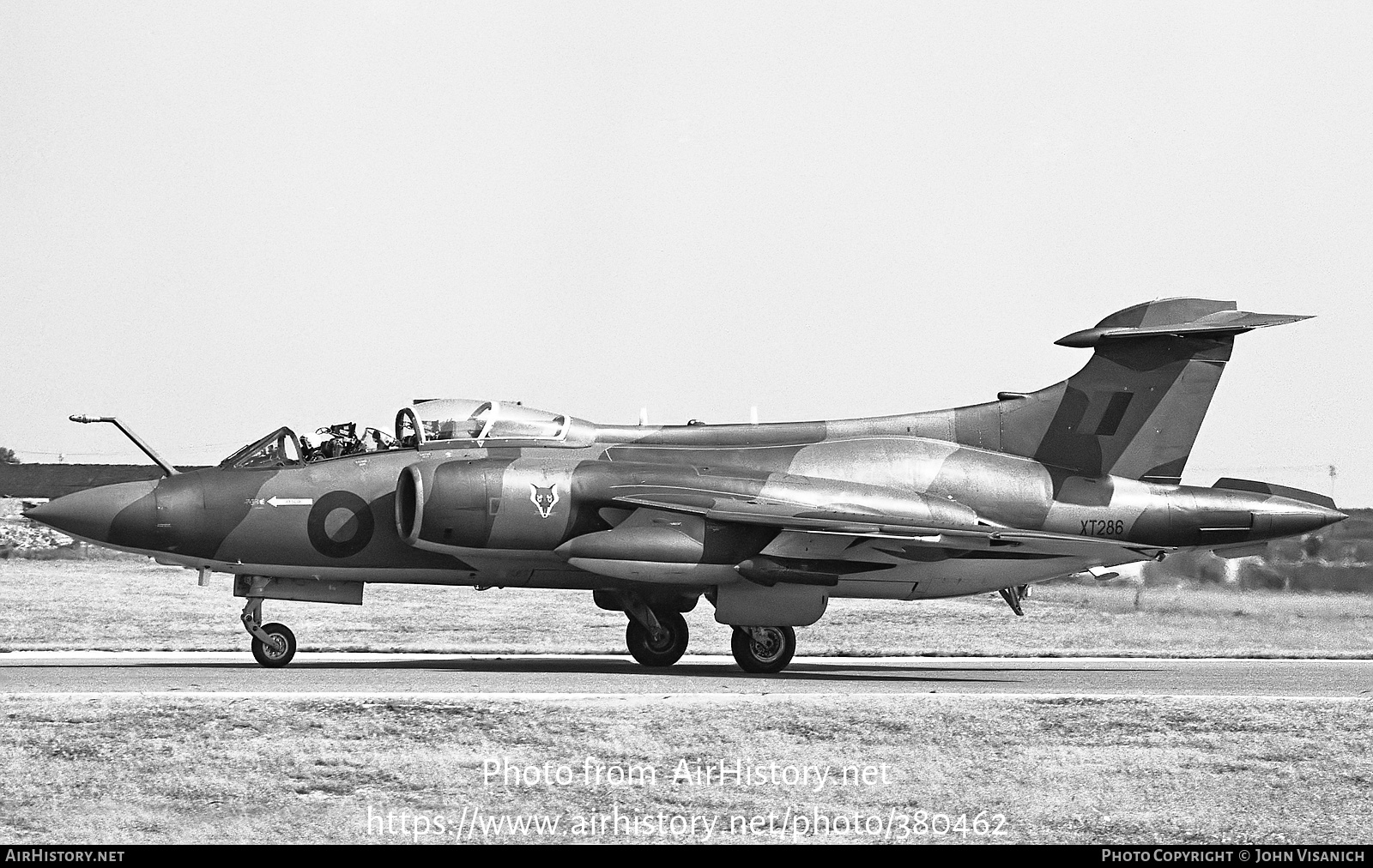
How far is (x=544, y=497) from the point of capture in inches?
650

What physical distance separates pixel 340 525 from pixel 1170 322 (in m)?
10.9

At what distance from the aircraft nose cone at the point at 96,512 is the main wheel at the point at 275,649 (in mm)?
1785

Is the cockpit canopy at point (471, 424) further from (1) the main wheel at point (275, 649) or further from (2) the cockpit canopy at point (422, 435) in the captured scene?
(1) the main wheel at point (275, 649)

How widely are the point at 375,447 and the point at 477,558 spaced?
77.7 inches

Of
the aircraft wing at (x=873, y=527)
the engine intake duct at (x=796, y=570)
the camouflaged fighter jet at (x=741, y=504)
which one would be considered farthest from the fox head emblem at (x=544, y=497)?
the engine intake duct at (x=796, y=570)

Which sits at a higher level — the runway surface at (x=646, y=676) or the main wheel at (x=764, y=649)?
the main wheel at (x=764, y=649)

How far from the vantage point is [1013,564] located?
57.7 feet

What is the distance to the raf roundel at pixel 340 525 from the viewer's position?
1662 centimetres

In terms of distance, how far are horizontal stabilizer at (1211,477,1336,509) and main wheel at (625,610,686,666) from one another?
24.2 feet

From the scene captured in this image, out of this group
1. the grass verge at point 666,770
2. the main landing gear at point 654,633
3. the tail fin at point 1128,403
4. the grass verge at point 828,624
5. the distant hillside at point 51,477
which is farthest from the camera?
the distant hillside at point 51,477

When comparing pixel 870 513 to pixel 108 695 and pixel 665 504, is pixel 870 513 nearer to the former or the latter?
pixel 665 504

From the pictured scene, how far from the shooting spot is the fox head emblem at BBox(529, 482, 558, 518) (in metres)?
16.5

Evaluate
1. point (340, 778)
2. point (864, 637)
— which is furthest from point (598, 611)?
point (340, 778)

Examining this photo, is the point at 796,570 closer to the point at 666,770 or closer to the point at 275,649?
the point at 666,770
